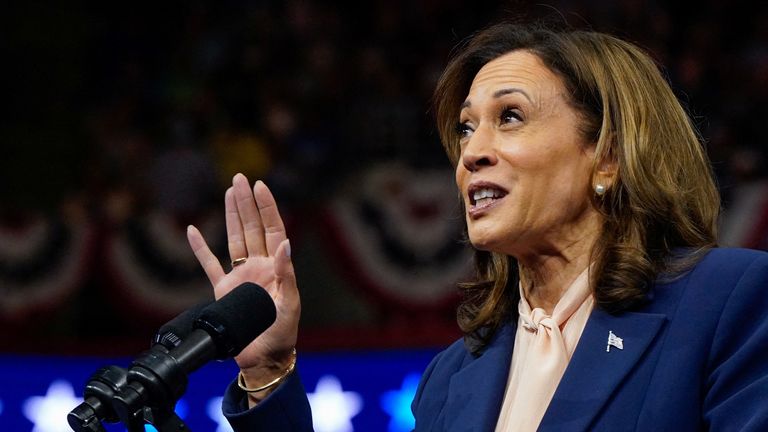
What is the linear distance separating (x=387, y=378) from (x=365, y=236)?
1.03 m

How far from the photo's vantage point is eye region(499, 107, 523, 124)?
2.19 meters

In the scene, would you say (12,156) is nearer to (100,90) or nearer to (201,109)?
(100,90)

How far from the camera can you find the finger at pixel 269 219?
2.19 meters

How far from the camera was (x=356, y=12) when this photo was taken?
7402 mm

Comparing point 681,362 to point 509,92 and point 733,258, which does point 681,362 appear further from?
point 509,92

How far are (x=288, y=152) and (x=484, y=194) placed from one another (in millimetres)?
3999

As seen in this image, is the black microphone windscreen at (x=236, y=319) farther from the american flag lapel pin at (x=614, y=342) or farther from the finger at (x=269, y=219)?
the american flag lapel pin at (x=614, y=342)

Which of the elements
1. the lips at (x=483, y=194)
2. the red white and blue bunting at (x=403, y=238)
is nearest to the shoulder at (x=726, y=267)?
the lips at (x=483, y=194)

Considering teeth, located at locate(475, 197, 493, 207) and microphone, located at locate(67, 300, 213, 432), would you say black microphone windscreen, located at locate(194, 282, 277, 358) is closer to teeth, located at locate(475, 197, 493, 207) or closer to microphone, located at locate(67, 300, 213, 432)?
microphone, located at locate(67, 300, 213, 432)

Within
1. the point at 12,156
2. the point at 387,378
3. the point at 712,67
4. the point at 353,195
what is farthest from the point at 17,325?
the point at 712,67

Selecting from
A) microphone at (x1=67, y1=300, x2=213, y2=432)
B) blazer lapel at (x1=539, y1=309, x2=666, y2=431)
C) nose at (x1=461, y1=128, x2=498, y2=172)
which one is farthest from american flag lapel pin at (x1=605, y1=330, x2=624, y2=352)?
microphone at (x1=67, y1=300, x2=213, y2=432)

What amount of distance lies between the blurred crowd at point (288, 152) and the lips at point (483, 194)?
2.19 m

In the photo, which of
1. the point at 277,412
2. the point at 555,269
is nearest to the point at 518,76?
the point at 555,269

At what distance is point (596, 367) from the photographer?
1.91 meters
